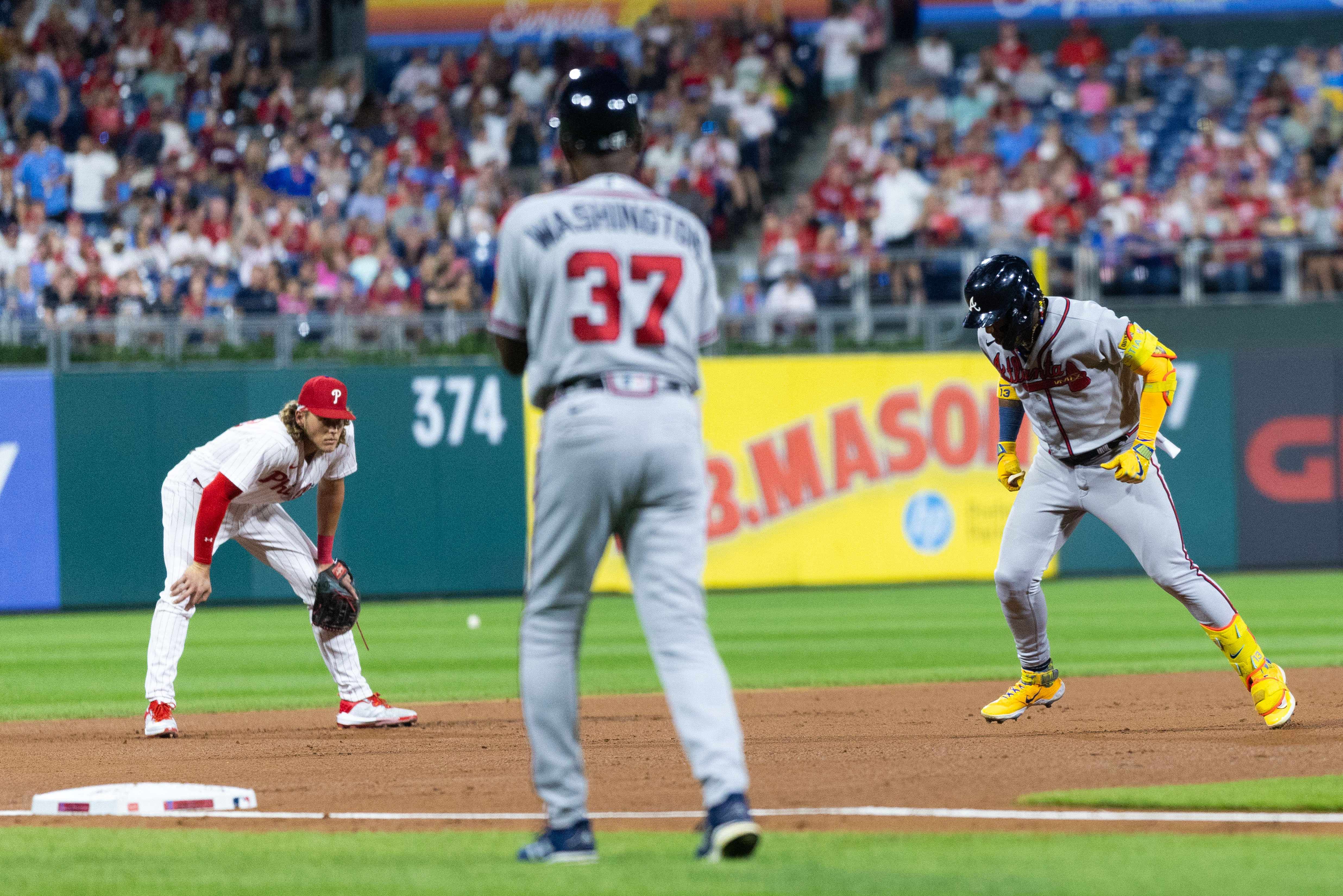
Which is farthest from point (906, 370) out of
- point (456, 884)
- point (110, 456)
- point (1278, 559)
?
point (456, 884)

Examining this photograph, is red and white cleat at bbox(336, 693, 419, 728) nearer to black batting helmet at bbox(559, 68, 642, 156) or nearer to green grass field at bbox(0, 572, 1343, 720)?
green grass field at bbox(0, 572, 1343, 720)

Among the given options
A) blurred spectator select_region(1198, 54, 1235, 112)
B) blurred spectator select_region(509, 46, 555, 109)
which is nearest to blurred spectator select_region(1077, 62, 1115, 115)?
blurred spectator select_region(1198, 54, 1235, 112)

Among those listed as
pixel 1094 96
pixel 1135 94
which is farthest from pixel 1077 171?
pixel 1135 94

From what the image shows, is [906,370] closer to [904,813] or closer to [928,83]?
[928,83]

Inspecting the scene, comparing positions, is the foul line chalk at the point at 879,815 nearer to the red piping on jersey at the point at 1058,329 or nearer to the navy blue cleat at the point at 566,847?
the navy blue cleat at the point at 566,847

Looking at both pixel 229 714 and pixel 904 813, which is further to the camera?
pixel 229 714

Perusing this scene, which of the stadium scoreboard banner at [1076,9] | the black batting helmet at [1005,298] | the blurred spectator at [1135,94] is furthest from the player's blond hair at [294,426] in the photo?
the stadium scoreboard banner at [1076,9]

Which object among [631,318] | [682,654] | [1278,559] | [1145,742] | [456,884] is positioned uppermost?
[631,318]
